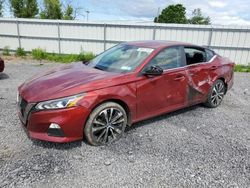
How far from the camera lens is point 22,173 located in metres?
2.60

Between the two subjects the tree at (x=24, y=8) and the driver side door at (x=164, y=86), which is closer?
the driver side door at (x=164, y=86)

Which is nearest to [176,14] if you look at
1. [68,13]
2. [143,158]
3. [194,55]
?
[68,13]

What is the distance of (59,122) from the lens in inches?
110

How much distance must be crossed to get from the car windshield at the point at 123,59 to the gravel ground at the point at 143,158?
1.10 meters

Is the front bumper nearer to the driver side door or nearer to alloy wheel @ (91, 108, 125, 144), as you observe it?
alloy wheel @ (91, 108, 125, 144)

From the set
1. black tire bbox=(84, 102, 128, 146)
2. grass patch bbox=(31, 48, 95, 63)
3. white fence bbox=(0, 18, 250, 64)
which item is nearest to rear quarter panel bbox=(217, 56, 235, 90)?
black tire bbox=(84, 102, 128, 146)

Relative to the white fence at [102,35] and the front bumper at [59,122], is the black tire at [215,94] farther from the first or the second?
the white fence at [102,35]

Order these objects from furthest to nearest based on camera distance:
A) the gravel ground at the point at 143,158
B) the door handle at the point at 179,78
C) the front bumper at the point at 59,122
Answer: the door handle at the point at 179,78 → the front bumper at the point at 59,122 → the gravel ground at the point at 143,158

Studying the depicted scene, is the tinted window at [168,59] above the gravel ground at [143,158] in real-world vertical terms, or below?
above

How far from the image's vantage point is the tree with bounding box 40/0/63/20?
20.4m

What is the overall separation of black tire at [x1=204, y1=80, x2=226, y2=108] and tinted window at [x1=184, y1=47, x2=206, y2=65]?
68 centimetres

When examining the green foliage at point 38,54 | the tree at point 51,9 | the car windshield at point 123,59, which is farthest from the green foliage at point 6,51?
the car windshield at point 123,59

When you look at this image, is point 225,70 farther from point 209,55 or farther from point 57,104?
point 57,104

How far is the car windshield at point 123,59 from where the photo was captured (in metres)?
3.58
